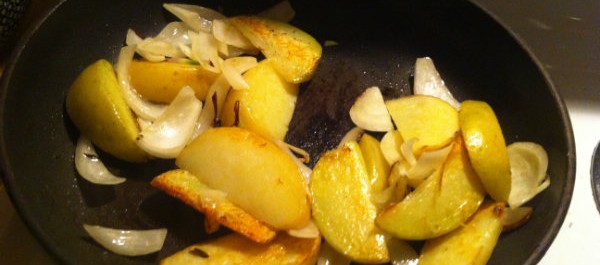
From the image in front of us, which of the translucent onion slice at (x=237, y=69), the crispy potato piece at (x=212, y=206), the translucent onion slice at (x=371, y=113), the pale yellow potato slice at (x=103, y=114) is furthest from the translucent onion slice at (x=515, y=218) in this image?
the pale yellow potato slice at (x=103, y=114)

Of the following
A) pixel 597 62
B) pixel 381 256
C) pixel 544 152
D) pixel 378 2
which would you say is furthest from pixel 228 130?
pixel 597 62

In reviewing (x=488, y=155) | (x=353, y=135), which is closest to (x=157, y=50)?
(x=353, y=135)

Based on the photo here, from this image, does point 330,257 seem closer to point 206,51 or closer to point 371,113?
point 371,113

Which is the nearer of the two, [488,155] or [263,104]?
[488,155]

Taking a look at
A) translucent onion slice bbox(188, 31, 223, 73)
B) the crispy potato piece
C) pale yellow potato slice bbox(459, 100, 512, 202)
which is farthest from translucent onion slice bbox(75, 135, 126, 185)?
pale yellow potato slice bbox(459, 100, 512, 202)

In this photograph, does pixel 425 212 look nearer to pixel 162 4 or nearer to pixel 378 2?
pixel 378 2

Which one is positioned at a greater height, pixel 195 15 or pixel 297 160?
pixel 195 15
